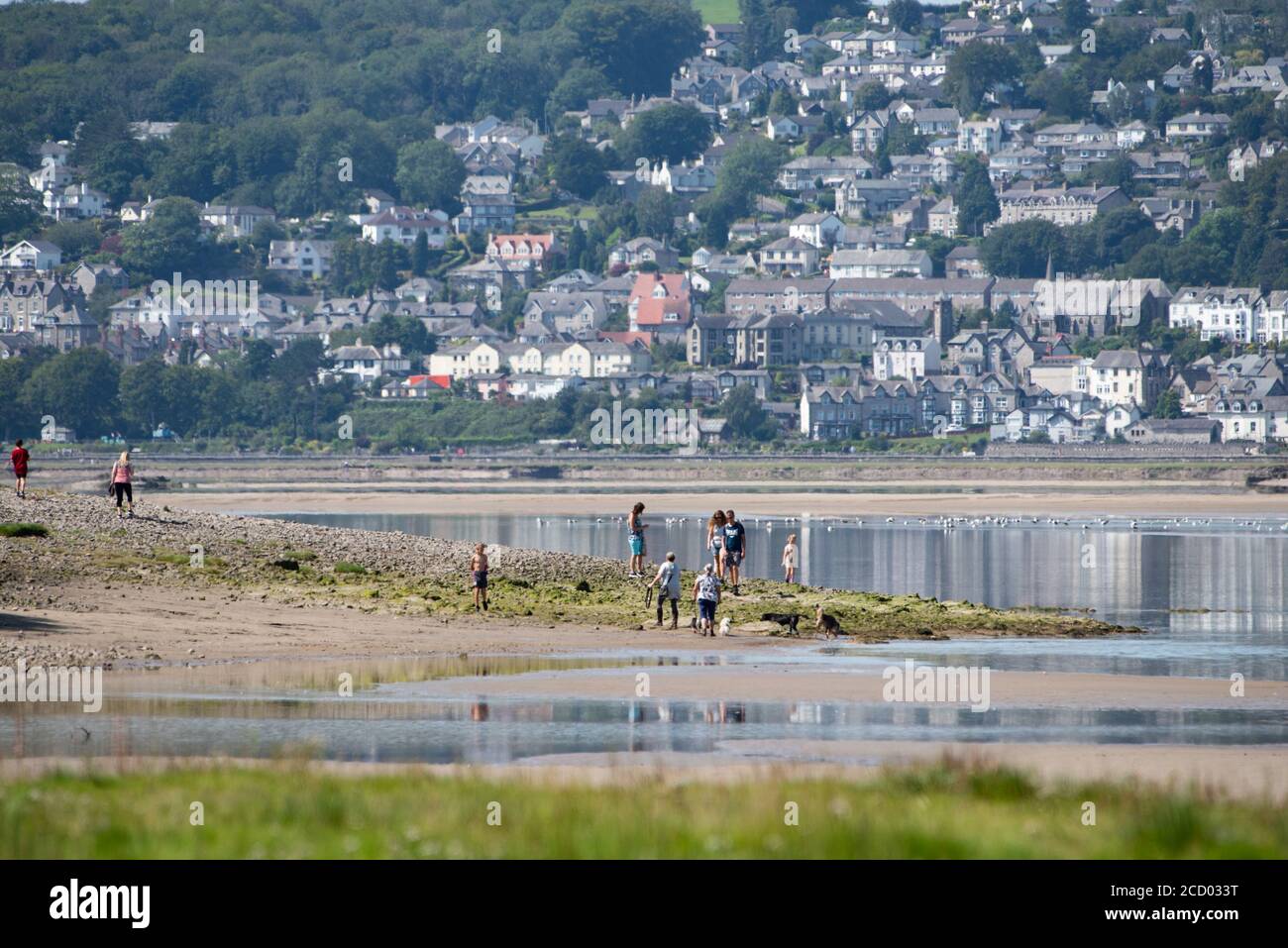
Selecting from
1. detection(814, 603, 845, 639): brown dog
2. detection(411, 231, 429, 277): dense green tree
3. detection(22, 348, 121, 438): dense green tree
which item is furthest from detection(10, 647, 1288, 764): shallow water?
detection(411, 231, 429, 277): dense green tree

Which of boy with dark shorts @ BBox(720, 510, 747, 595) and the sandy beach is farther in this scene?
boy with dark shorts @ BBox(720, 510, 747, 595)

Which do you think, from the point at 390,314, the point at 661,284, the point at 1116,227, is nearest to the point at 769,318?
the point at 661,284

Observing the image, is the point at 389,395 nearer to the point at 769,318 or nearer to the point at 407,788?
the point at 769,318

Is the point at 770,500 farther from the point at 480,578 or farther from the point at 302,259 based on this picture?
the point at 302,259

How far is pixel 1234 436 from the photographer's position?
5374 inches

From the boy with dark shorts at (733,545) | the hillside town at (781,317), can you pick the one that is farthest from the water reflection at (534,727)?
the hillside town at (781,317)

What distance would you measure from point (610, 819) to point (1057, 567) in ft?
118

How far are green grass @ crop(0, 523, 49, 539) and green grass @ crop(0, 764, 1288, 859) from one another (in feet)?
49.4

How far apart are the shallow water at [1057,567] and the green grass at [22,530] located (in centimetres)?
1201

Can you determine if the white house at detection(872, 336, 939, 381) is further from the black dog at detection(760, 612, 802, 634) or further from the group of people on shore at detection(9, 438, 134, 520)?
the black dog at detection(760, 612, 802, 634)

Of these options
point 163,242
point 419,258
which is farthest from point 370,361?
point 419,258

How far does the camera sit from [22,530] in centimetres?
2902

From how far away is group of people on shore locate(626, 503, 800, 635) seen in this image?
1061 inches
